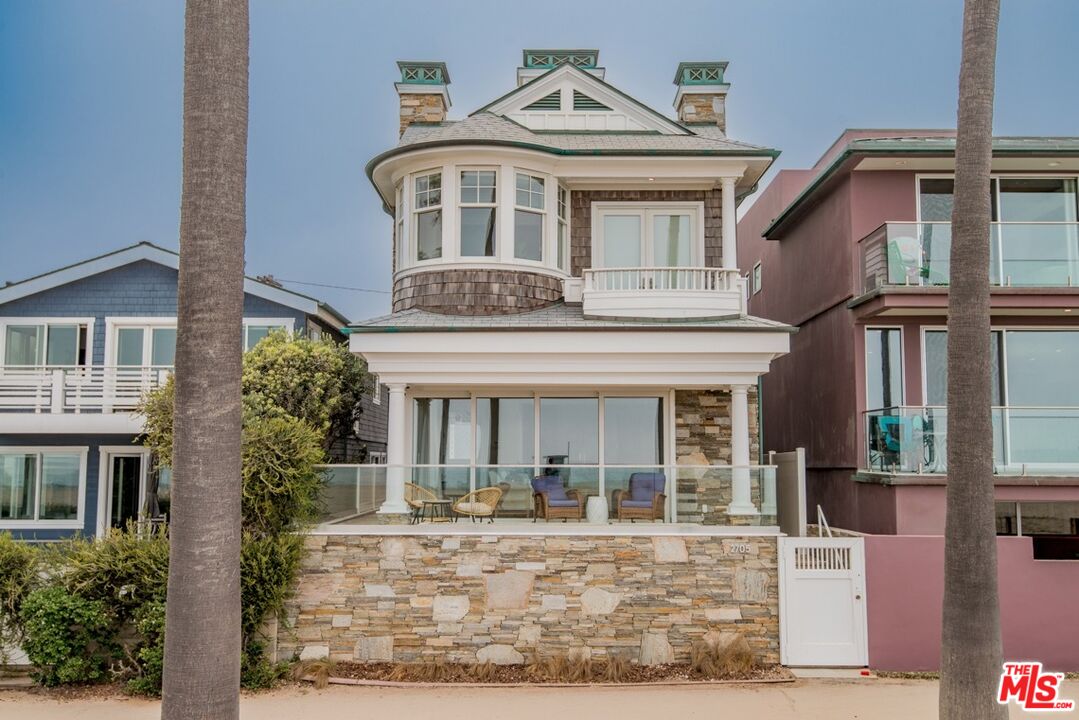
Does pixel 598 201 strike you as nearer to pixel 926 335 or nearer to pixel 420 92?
pixel 420 92

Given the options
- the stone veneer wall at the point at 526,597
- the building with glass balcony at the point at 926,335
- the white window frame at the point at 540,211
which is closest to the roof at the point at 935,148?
the building with glass balcony at the point at 926,335

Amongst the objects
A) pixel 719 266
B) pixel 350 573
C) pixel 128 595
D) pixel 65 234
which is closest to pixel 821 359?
pixel 719 266

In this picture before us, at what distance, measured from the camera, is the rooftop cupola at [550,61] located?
18484 millimetres

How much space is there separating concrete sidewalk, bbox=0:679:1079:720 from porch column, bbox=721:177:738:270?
Answer: 7062 millimetres

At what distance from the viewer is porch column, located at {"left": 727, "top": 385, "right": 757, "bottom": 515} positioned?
12.5 m

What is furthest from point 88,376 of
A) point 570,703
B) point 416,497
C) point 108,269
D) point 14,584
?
point 570,703

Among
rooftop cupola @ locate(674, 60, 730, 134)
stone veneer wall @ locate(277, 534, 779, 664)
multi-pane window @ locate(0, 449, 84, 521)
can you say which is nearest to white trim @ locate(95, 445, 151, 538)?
multi-pane window @ locate(0, 449, 84, 521)

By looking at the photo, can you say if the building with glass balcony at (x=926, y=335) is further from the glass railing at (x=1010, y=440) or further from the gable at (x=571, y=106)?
the gable at (x=571, y=106)

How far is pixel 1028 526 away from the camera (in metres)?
13.7

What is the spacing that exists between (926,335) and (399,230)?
9357mm

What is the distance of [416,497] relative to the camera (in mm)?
12734

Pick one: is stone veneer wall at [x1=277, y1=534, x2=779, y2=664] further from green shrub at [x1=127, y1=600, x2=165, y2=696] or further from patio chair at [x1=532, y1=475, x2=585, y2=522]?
green shrub at [x1=127, y1=600, x2=165, y2=696]

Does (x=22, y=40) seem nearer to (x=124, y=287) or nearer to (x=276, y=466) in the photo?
(x=124, y=287)

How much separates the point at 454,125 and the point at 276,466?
24.3ft
